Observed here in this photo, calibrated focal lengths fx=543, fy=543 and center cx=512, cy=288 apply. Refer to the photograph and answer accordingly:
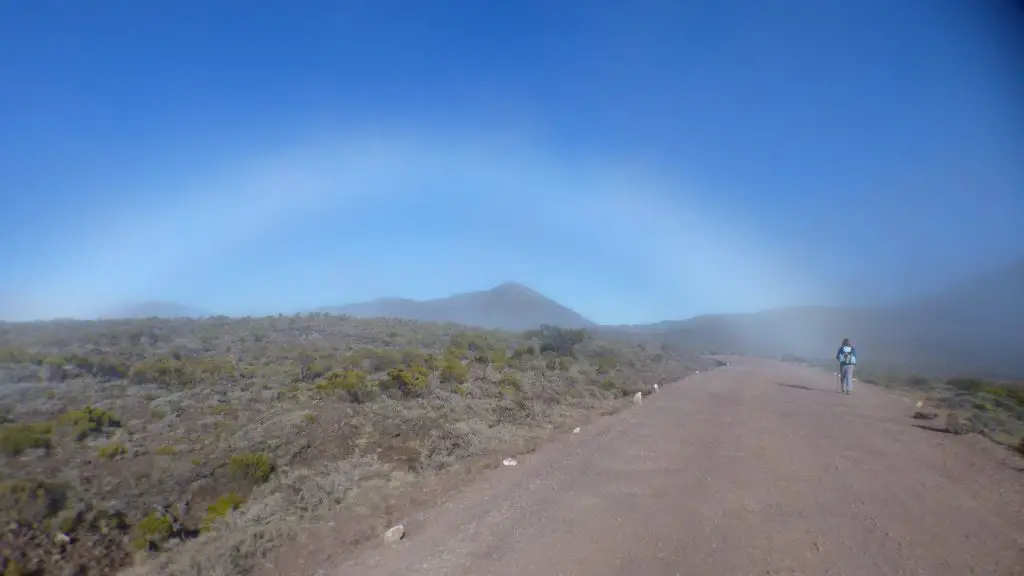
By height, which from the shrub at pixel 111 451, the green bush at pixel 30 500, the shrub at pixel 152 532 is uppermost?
the shrub at pixel 111 451

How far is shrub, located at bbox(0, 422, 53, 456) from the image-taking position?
9289 millimetres

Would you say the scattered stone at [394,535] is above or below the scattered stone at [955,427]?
below

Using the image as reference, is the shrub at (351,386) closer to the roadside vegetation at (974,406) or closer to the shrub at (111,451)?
the shrub at (111,451)

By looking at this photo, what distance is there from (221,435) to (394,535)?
661cm

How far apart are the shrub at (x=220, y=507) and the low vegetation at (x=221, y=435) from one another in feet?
0.09

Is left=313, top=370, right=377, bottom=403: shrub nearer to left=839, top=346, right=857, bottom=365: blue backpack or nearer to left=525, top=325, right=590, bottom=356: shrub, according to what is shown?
left=525, top=325, right=590, bottom=356: shrub

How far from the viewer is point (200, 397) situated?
14109 millimetres

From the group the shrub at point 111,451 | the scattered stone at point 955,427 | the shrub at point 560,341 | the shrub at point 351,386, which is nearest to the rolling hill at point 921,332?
the shrub at point 560,341

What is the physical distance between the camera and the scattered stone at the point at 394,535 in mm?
6523

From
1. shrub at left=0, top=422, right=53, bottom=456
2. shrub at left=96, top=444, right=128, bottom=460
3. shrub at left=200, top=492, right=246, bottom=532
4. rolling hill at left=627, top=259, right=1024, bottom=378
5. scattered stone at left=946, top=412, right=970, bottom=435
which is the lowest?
shrub at left=200, top=492, right=246, bottom=532

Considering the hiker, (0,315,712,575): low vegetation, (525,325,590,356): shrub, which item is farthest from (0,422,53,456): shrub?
the hiker

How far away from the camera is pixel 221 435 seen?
11.3 m

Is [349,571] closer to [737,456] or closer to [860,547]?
[860,547]

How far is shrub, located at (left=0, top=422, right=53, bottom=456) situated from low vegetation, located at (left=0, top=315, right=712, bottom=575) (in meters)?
0.03
